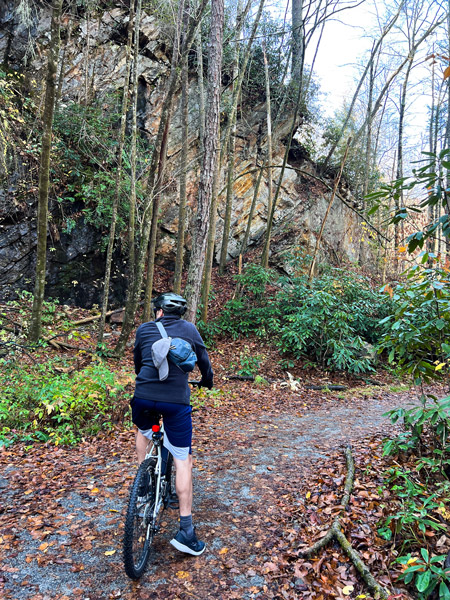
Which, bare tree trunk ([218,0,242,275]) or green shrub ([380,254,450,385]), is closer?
green shrub ([380,254,450,385])

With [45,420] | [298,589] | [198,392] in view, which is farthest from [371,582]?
[198,392]

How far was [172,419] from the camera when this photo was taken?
9.18 feet

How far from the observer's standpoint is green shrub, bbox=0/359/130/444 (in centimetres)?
548

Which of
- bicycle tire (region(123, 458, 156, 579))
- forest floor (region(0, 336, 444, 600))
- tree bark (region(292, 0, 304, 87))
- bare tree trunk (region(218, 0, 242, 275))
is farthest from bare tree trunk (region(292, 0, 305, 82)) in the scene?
bicycle tire (region(123, 458, 156, 579))

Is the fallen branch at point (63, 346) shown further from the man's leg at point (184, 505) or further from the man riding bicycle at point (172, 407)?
the man's leg at point (184, 505)

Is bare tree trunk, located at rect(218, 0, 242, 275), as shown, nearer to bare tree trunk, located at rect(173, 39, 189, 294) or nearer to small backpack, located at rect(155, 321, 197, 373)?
bare tree trunk, located at rect(173, 39, 189, 294)

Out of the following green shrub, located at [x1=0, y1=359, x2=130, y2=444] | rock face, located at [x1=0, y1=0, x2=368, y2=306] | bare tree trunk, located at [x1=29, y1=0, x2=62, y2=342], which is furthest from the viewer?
rock face, located at [x1=0, y1=0, x2=368, y2=306]

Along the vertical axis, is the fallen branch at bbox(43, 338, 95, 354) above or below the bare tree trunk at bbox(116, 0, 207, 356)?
below

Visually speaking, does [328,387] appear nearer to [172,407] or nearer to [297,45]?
[172,407]

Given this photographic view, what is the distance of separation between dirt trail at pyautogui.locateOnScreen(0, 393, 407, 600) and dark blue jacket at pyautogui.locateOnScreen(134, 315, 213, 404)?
→ 1348 mm

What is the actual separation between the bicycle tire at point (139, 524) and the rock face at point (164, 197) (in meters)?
7.56

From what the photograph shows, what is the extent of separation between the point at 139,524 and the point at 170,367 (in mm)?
1144

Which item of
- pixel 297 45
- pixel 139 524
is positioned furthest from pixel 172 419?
pixel 297 45

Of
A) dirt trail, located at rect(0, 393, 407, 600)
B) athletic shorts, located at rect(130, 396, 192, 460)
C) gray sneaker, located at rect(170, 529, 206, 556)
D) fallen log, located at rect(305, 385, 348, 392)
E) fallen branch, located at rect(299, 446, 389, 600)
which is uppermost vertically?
athletic shorts, located at rect(130, 396, 192, 460)
